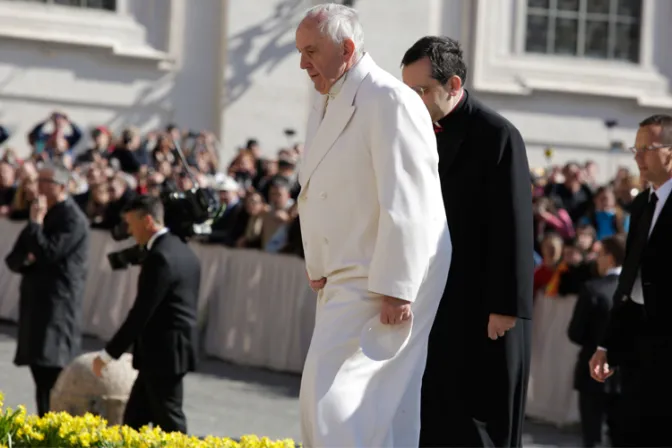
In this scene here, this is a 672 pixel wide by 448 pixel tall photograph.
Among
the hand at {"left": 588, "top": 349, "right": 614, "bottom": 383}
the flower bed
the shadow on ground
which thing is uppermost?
the hand at {"left": 588, "top": 349, "right": 614, "bottom": 383}

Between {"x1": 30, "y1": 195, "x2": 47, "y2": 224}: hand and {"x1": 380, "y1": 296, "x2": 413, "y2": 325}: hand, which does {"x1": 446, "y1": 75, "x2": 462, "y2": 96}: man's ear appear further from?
{"x1": 30, "y1": 195, "x2": 47, "y2": 224}: hand

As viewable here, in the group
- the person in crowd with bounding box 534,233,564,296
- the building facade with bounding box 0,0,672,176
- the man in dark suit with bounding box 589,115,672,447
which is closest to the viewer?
the man in dark suit with bounding box 589,115,672,447

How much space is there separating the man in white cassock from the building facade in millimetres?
18755

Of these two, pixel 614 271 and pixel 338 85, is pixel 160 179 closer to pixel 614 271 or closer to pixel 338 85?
pixel 614 271

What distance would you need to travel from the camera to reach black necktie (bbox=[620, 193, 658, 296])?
7086 millimetres

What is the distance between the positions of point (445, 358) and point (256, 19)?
61.9ft

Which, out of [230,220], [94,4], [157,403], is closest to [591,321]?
[157,403]

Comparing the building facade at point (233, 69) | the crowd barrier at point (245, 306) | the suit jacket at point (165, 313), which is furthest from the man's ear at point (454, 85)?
the building facade at point (233, 69)

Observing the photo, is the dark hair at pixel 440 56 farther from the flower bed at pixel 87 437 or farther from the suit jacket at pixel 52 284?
the suit jacket at pixel 52 284

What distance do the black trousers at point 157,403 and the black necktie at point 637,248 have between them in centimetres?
271

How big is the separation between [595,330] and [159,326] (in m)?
3.60

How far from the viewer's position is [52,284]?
10.4 meters

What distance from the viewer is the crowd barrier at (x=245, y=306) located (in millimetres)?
14070

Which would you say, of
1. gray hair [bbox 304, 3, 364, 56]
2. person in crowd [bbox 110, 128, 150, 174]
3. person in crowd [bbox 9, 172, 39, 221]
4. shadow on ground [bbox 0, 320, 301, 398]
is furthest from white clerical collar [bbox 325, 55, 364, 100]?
person in crowd [bbox 110, 128, 150, 174]
